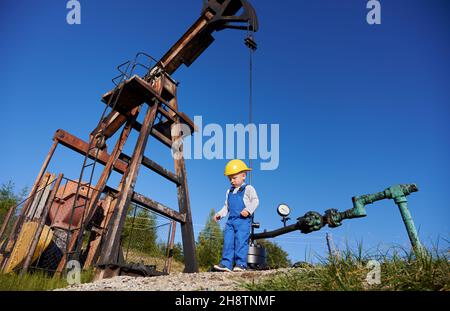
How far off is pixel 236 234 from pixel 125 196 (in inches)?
77.6

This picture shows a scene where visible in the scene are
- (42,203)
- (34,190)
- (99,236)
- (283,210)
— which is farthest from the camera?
(34,190)

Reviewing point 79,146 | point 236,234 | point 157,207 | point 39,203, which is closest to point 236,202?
point 236,234

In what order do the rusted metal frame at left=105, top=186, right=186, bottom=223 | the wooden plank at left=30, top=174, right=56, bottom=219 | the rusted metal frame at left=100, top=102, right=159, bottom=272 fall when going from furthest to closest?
the wooden plank at left=30, top=174, right=56, bottom=219, the rusted metal frame at left=105, top=186, right=186, bottom=223, the rusted metal frame at left=100, top=102, right=159, bottom=272

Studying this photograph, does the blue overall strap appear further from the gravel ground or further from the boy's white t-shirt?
the gravel ground

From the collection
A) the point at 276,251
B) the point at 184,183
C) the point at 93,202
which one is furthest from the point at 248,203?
the point at 276,251

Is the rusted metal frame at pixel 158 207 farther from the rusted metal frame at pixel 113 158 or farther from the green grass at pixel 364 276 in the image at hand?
the green grass at pixel 364 276

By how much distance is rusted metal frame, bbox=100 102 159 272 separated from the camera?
170 inches

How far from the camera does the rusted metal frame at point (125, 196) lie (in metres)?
4.31

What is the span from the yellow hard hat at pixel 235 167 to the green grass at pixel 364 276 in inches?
78.3

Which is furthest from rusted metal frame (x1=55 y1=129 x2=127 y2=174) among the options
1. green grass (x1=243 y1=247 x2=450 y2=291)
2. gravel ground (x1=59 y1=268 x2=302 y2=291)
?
green grass (x1=243 y1=247 x2=450 y2=291)

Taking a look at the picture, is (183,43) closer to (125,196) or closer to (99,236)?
(125,196)

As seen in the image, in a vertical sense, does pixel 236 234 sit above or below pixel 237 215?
below

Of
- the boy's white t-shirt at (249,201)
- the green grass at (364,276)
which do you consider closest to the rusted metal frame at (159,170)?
the boy's white t-shirt at (249,201)

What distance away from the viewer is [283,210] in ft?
16.1
